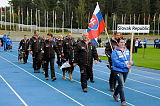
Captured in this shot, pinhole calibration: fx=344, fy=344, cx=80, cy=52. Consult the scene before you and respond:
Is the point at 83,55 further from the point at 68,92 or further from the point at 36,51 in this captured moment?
the point at 36,51

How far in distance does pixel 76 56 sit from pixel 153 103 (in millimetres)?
3324

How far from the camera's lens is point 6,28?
8769 centimetres

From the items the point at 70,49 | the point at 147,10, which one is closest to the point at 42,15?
the point at 147,10

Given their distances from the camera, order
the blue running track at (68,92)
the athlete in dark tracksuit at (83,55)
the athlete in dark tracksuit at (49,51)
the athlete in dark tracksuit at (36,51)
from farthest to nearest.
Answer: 1. the athlete in dark tracksuit at (36,51)
2. the athlete in dark tracksuit at (49,51)
3. the athlete in dark tracksuit at (83,55)
4. the blue running track at (68,92)

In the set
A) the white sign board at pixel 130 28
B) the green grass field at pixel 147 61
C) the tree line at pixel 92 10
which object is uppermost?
the tree line at pixel 92 10

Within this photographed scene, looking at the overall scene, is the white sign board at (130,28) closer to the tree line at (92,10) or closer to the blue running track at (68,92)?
the blue running track at (68,92)

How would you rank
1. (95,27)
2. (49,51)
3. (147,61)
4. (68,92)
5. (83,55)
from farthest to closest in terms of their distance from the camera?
(147,61) < (95,27) < (49,51) < (83,55) < (68,92)

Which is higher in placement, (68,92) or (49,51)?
(49,51)

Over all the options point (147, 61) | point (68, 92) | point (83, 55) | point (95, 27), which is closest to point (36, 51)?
point (95, 27)

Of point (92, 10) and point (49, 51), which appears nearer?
point (49, 51)

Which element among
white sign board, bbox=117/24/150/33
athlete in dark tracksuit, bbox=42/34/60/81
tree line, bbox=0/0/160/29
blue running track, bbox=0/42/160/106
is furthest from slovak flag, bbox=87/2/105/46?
tree line, bbox=0/0/160/29

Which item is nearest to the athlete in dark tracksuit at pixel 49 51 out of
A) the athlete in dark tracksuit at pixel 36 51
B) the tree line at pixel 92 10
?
the athlete in dark tracksuit at pixel 36 51

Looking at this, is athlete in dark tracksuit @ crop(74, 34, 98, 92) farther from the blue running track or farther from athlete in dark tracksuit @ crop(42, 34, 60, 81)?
athlete in dark tracksuit @ crop(42, 34, 60, 81)

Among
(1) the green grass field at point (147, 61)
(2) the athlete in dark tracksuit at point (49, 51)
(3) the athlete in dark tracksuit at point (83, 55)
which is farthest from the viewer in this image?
(1) the green grass field at point (147, 61)
